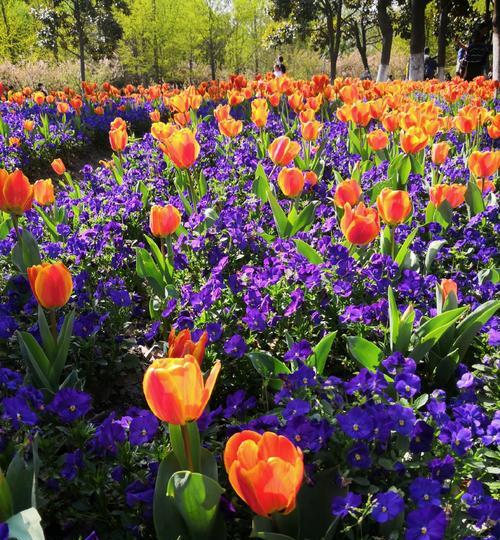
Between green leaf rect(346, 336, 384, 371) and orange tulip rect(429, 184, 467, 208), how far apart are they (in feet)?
3.41

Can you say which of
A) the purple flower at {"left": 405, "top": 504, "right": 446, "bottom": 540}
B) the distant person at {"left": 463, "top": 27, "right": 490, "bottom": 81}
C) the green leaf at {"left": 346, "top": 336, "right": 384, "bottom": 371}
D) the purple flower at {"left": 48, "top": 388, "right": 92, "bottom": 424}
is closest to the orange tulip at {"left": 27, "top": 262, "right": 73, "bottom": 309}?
the purple flower at {"left": 48, "top": 388, "right": 92, "bottom": 424}

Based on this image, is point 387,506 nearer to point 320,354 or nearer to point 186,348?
point 186,348

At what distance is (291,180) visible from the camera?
2.59 metres

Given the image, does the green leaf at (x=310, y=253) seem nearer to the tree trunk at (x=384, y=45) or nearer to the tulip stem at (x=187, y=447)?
the tulip stem at (x=187, y=447)

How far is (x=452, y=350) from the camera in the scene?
1.90 m

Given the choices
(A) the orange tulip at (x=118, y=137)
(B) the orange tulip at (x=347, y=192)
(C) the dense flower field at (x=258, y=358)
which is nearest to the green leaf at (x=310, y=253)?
(C) the dense flower field at (x=258, y=358)

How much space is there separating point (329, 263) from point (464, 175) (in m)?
1.79

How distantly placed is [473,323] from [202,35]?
107 ft

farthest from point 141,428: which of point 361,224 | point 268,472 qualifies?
point 361,224

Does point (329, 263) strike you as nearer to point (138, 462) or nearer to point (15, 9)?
point (138, 462)

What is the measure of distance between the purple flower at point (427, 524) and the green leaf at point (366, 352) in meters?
0.73

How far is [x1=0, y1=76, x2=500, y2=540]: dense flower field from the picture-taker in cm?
112

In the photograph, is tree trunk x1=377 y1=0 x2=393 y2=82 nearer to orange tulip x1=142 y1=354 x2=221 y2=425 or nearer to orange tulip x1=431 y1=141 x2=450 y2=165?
orange tulip x1=431 y1=141 x2=450 y2=165

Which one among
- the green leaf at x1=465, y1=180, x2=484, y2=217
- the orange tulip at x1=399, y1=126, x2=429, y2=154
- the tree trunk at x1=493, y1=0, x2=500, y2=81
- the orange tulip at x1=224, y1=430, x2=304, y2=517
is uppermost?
the tree trunk at x1=493, y1=0, x2=500, y2=81
